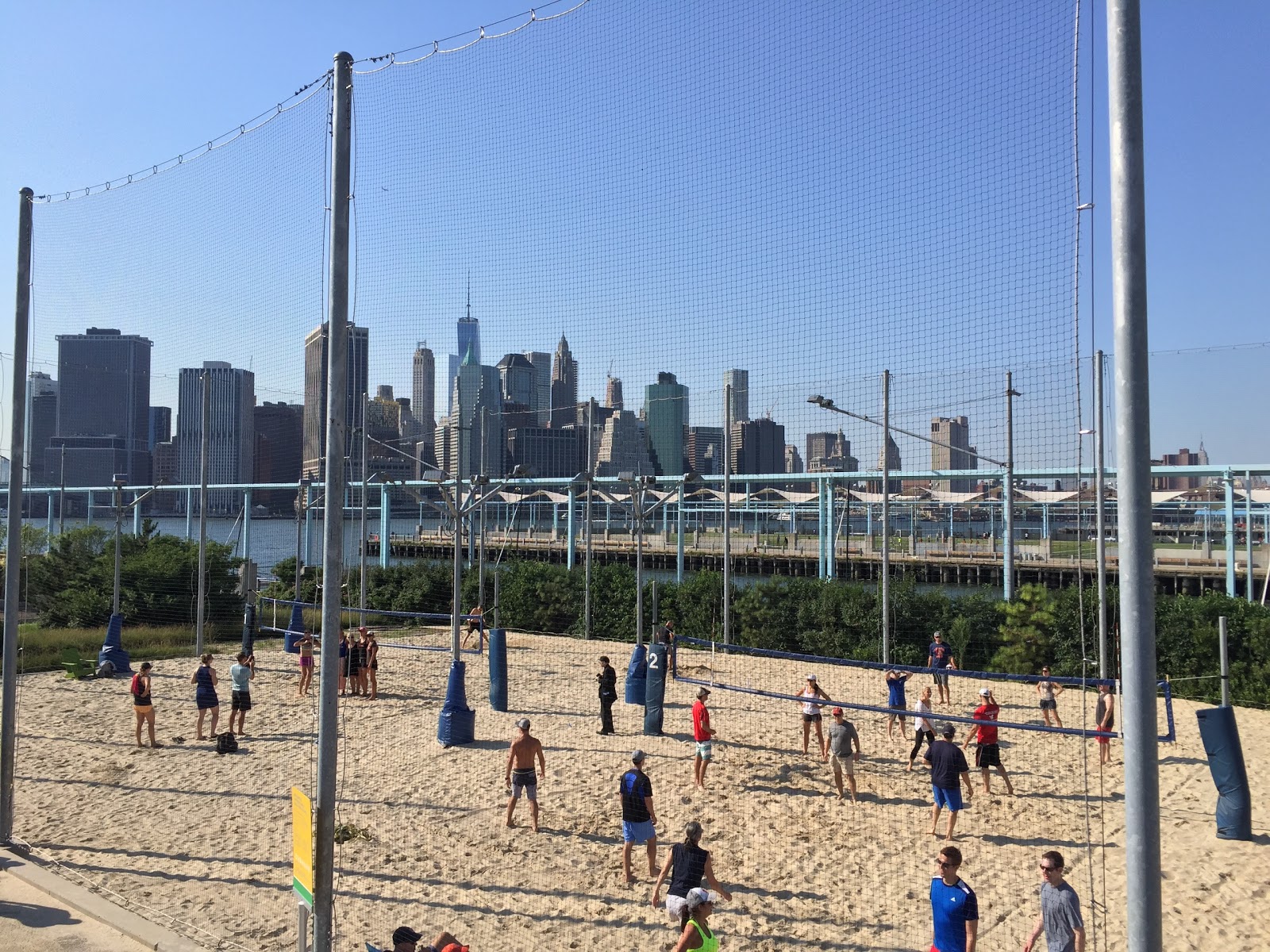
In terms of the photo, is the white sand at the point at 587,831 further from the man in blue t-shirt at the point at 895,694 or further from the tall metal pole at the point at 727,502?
the tall metal pole at the point at 727,502

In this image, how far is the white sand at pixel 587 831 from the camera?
270 inches

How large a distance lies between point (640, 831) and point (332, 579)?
13.5ft

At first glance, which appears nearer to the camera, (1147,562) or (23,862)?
(1147,562)

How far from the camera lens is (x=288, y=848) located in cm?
835

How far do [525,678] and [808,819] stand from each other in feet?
29.3

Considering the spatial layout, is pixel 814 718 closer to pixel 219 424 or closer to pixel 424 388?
pixel 424 388

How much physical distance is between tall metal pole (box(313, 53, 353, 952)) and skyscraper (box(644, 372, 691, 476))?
194 inches

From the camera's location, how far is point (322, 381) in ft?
23.1

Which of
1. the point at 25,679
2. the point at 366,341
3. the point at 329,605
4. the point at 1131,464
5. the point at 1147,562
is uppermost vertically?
the point at 366,341

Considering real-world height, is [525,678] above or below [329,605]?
below

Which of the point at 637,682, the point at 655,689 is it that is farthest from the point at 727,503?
the point at 655,689

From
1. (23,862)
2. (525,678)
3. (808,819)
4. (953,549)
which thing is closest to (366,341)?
(23,862)

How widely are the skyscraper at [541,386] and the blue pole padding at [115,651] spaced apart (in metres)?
10.5

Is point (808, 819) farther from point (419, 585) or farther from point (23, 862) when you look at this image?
point (419, 585)
